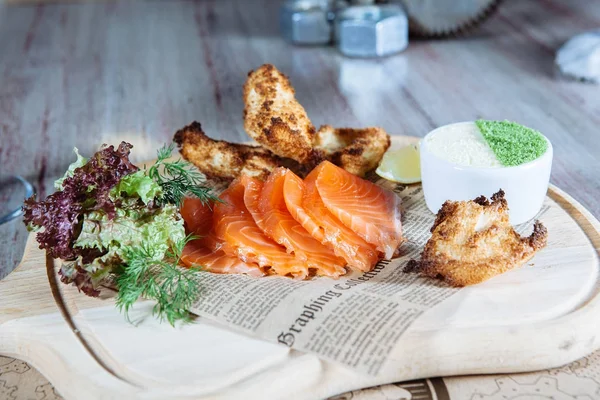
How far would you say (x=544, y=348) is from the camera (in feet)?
5.93

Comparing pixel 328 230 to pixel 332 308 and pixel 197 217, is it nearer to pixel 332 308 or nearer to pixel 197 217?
pixel 332 308

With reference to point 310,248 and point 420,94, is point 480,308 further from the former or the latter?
point 420,94

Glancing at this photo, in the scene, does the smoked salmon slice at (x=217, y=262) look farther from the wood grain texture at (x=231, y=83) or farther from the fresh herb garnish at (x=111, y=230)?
the wood grain texture at (x=231, y=83)

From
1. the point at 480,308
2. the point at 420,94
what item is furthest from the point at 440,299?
the point at 420,94

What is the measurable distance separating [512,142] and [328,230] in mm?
713

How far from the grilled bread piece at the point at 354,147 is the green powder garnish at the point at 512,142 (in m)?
0.41

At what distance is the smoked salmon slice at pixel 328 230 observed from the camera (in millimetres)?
2191

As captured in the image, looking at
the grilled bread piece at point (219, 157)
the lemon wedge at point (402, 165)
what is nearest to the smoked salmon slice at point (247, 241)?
the grilled bread piece at point (219, 157)

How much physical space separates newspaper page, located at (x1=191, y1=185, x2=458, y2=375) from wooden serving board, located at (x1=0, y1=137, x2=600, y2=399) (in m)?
0.04

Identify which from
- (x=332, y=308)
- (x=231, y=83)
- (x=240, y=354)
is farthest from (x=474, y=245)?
(x=231, y=83)

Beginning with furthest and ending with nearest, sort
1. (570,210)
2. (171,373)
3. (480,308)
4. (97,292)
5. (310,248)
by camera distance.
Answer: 1. (570,210)
2. (310,248)
3. (97,292)
4. (480,308)
5. (171,373)

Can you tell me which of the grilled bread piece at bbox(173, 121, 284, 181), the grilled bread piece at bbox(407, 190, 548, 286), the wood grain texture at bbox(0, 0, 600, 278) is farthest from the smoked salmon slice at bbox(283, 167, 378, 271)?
the wood grain texture at bbox(0, 0, 600, 278)

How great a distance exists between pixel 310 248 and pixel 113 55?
3.61 m

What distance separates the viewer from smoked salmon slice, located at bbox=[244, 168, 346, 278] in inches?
85.4
